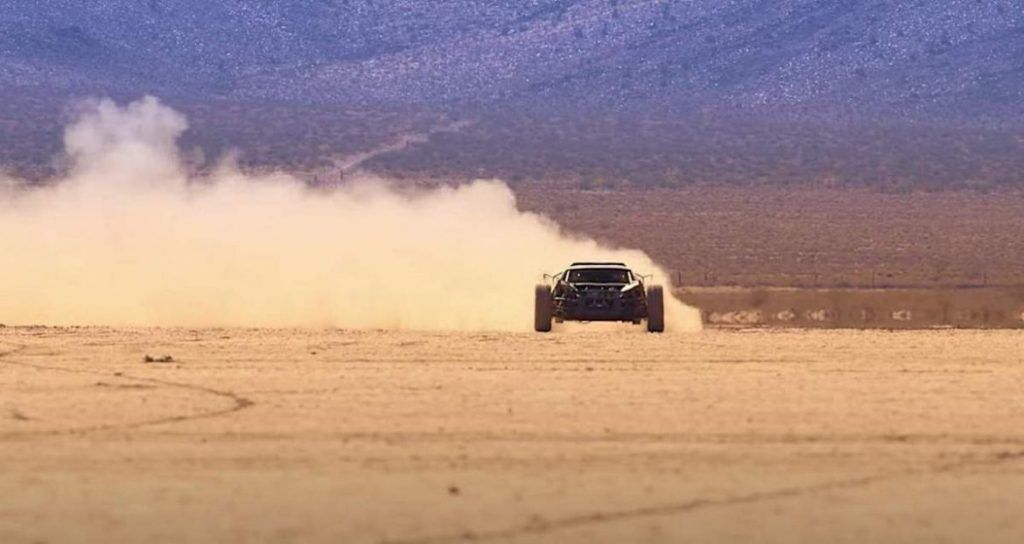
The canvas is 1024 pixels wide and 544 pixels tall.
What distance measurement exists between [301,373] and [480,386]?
8.49 feet

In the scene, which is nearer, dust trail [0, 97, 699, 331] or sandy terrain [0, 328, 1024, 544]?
sandy terrain [0, 328, 1024, 544]

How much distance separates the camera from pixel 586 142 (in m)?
107

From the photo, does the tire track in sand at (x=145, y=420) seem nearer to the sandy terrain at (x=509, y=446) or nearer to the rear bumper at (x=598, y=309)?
the sandy terrain at (x=509, y=446)

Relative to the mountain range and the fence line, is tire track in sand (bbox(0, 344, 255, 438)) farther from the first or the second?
the mountain range

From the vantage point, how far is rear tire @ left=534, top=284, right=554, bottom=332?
1384 inches

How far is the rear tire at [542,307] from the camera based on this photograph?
35.2 m

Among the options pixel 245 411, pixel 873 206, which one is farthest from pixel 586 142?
pixel 245 411

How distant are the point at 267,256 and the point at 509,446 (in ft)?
84.5

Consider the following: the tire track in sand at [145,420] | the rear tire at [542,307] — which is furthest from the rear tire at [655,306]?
the tire track in sand at [145,420]

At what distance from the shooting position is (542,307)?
35.2 meters

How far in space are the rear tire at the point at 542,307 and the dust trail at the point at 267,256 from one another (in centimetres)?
290

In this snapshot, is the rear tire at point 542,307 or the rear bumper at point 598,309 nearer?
the rear bumper at point 598,309

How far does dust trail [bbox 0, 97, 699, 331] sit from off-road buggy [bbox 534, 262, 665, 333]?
2934 millimetres

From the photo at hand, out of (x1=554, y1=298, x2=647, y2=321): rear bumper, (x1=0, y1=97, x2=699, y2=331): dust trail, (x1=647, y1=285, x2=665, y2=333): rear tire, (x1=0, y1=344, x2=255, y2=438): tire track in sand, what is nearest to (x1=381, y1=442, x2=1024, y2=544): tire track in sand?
(x1=0, y1=344, x2=255, y2=438): tire track in sand
